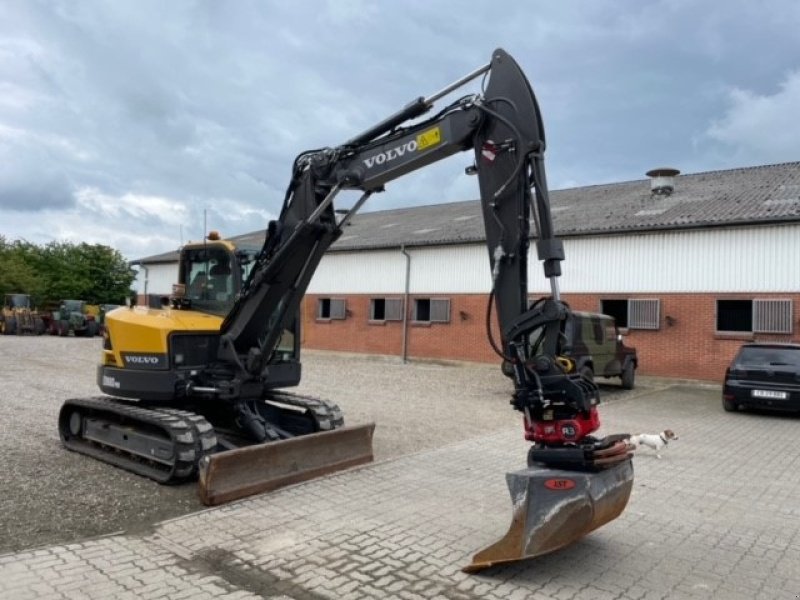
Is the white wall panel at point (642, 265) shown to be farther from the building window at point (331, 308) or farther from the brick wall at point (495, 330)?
the building window at point (331, 308)

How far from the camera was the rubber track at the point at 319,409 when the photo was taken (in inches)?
319

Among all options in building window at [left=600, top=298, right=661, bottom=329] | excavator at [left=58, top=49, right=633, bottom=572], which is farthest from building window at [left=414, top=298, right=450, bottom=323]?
excavator at [left=58, top=49, right=633, bottom=572]

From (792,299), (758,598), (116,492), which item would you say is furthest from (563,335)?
(792,299)

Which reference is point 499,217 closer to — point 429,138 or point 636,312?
point 429,138

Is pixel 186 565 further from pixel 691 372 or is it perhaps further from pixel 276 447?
pixel 691 372

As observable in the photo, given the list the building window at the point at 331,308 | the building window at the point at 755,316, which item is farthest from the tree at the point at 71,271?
the building window at the point at 755,316

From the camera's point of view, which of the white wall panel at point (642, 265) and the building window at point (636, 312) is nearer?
the white wall panel at point (642, 265)

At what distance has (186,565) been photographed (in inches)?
185

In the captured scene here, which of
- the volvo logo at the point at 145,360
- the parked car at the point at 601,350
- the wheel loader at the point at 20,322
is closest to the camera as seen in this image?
the volvo logo at the point at 145,360

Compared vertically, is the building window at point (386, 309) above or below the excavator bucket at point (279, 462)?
above

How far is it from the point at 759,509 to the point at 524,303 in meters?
3.42

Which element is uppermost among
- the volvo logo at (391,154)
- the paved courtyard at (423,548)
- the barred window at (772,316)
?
the volvo logo at (391,154)

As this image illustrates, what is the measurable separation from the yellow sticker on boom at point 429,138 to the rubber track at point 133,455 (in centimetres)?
362

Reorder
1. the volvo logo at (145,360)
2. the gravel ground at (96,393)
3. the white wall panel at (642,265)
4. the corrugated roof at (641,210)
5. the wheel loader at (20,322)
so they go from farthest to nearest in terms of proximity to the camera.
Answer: the wheel loader at (20,322) < the corrugated roof at (641,210) < the white wall panel at (642,265) < the volvo logo at (145,360) < the gravel ground at (96,393)
